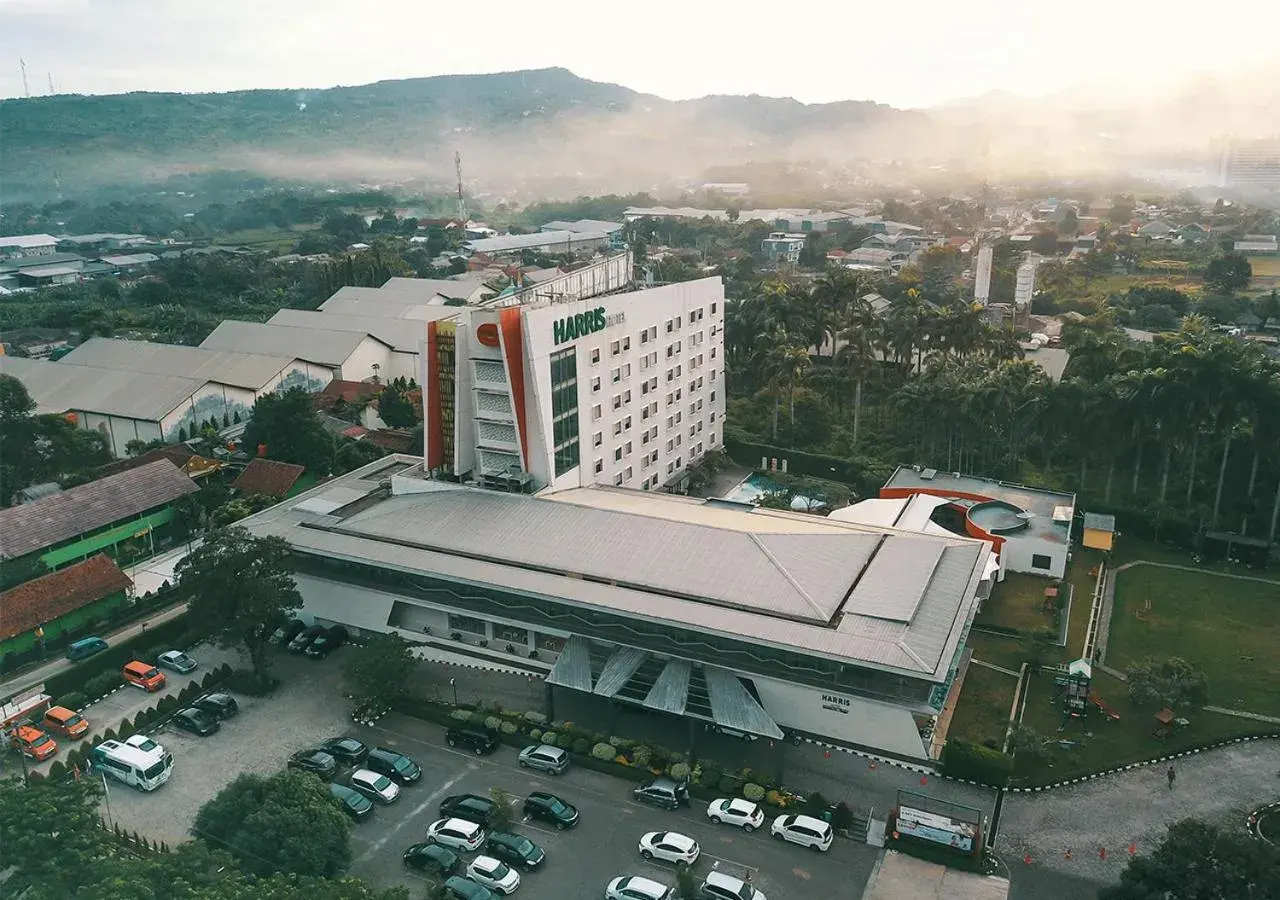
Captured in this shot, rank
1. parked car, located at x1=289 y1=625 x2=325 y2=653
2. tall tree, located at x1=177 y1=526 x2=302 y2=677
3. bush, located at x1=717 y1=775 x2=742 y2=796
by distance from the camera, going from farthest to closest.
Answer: parked car, located at x1=289 y1=625 x2=325 y2=653
tall tree, located at x1=177 y1=526 x2=302 y2=677
bush, located at x1=717 y1=775 x2=742 y2=796

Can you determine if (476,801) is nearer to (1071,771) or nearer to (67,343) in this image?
(1071,771)

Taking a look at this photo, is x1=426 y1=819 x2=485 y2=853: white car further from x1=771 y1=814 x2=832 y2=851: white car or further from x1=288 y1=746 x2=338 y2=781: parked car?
x1=771 y1=814 x2=832 y2=851: white car

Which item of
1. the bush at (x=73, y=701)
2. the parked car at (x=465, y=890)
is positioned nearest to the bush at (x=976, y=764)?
the parked car at (x=465, y=890)

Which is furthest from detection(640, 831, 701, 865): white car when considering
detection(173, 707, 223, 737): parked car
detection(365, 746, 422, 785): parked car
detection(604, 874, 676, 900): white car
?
detection(173, 707, 223, 737): parked car

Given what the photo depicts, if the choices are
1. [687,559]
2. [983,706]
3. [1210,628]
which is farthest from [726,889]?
[1210,628]

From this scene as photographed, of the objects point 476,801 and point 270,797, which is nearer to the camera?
point 270,797

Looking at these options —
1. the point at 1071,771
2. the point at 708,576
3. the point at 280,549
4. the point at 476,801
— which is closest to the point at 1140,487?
the point at 1071,771
